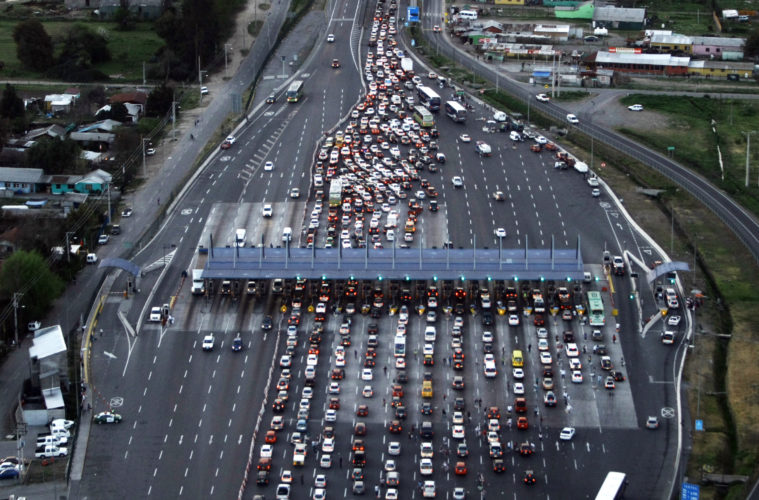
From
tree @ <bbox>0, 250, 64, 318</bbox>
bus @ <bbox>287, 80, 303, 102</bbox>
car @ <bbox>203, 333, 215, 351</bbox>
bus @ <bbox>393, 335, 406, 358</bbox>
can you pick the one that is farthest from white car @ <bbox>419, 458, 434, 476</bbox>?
bus @ <bbox>287, 80, 303, 102</bbox>

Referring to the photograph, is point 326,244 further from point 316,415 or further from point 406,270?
point 316,415

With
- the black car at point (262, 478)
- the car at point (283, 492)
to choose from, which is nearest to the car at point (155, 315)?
the black car at point (262, 478)

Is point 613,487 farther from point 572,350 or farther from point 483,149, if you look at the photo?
point 483,149

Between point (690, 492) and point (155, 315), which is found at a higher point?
point (155, 315)

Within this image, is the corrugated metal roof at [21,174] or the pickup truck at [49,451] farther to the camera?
the corrugated metal roof at [21,174]

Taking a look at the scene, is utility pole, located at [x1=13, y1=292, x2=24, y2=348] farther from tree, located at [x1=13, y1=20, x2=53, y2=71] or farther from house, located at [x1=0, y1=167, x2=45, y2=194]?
tree, located at [x1=13, y1=20, x2=53, y2=71]

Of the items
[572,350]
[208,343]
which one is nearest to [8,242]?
[208,343]

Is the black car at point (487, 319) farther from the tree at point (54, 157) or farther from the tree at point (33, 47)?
the tree at point (33, 47)
